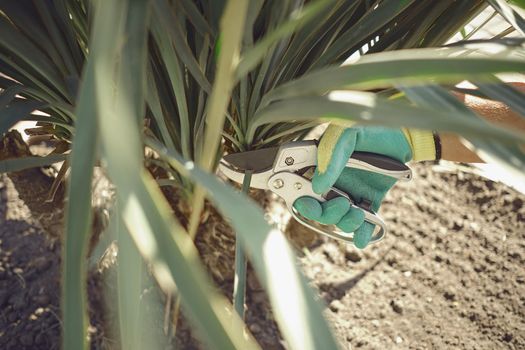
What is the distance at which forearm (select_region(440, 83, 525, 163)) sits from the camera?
0.87m

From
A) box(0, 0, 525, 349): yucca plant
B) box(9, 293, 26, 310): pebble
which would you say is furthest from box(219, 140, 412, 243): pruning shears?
box(9, 293, 26, 310): pebble

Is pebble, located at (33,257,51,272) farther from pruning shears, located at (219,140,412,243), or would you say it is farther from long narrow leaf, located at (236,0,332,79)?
long narrow leaf, located at (236,0,332,79)

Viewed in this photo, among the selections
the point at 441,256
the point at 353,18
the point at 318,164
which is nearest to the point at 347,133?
the point at 318,164

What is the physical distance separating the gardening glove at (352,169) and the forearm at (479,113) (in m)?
0.04

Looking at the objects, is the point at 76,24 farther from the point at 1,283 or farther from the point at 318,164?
the point at 1,283

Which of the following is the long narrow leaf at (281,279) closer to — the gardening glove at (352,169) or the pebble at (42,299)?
the gardening glove at (352,169)

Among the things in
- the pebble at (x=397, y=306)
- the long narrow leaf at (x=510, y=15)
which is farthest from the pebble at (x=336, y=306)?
the long narrow leaf at (x=510, y=15)

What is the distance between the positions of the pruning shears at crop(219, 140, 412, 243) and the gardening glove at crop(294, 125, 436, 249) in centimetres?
2

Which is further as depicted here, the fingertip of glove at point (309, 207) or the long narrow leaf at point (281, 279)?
the fingertip of glove at point (309, 207)

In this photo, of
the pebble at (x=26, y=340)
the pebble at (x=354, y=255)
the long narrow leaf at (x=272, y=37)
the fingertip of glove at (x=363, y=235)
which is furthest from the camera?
the pebble at (x=354, y=255)

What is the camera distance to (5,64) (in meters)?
0.78

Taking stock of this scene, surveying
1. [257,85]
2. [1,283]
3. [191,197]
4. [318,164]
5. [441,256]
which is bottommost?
[1,283]

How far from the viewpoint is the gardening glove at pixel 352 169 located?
30.4 inches

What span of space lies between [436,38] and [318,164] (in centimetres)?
29
